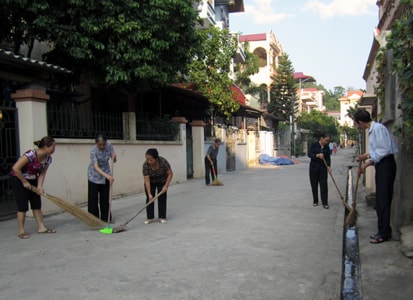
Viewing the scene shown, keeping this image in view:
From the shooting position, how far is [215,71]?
1638 centimetres

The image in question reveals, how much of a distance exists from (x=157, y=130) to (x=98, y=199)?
595 cm

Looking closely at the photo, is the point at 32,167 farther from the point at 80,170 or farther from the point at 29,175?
the point at 80,170

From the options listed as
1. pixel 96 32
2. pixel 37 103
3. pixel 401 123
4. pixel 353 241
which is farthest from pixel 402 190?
pixel 96 32

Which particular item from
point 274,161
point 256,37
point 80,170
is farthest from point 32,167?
point 256,37

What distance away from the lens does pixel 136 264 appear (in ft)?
14.0

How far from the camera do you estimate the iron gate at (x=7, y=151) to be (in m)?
6.88

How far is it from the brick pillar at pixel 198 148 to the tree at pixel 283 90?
23658 mm

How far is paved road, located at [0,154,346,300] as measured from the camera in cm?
351

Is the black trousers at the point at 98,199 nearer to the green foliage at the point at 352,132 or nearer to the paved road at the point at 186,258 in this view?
the paved road at the point at 186,258

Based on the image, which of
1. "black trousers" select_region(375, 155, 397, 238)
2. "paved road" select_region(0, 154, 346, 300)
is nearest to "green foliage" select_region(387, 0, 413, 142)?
"black trousers" select_region(375, 155, 397, 238)

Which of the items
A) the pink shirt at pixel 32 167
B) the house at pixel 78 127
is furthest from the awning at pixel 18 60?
the pink shirt at pixel 32 167

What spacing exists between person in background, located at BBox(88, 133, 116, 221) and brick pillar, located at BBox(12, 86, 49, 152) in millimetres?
1462

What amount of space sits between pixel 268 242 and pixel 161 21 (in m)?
6.01

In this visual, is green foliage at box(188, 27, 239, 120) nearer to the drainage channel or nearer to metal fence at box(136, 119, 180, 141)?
metal fence at box(136, 119, 180, 141)
